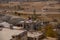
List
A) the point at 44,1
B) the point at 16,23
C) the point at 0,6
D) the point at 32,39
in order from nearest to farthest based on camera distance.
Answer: the point at 32,39 < the point at 16,23 < the point at 0,6 < the point at 44,1

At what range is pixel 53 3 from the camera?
2369 centimetres

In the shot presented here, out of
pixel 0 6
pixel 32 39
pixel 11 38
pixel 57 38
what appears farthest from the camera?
pixel 0 6

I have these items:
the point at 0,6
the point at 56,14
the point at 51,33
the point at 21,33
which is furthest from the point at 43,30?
the point at 0,6

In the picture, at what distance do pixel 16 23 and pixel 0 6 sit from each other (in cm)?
1161

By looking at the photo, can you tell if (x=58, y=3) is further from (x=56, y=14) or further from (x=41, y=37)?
(x=41, y=37)

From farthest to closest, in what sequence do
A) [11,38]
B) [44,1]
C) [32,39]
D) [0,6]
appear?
[44,1], [0,6], [32,39], [11,38]

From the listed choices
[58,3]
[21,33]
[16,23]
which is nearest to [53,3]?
[58,3]

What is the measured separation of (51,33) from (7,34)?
3289 mm

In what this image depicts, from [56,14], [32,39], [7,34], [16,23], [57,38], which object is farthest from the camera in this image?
[56,14]

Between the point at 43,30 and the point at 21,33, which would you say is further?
the point at 43,30

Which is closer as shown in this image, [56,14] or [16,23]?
[16,23]

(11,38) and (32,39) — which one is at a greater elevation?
(11,38)

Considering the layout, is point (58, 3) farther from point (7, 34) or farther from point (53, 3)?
point (7, 34)

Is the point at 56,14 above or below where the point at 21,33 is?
below
